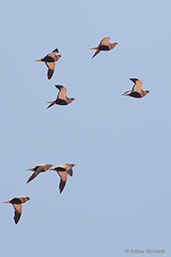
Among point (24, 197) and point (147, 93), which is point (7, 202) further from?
point (147, 93)

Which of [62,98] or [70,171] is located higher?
[62,98]

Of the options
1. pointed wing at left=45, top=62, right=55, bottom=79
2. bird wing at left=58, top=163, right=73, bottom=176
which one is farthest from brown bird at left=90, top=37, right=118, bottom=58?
bird wing at left=58, top=163, right=73, bottom=176

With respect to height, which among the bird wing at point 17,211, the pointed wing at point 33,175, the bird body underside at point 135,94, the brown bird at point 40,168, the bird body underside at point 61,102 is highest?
the bird body underside at point 135,94

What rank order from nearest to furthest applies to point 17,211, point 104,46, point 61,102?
point 61,102 < point 104,46 < point 17,211

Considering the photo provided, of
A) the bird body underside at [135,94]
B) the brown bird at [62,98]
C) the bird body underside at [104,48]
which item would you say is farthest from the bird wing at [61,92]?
the bird body underside at [135,94]

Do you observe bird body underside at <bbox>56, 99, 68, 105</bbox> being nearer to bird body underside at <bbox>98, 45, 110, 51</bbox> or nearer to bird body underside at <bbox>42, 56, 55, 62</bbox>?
bird body underside at <bbox>42, 56, 55, 62</bbox>

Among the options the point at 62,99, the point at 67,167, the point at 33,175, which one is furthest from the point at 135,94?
the point at 33,175

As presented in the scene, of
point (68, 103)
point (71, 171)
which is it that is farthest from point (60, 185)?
point (68, 103)

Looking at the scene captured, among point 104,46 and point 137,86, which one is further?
point 104,46

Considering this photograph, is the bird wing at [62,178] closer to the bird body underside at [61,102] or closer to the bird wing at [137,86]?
the bird body underside at [61,102]

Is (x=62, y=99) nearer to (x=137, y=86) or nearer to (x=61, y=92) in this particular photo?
(x=61, y=92)

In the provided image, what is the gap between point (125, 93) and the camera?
45562 millimetres

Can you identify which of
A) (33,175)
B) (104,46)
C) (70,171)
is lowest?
(33,175)

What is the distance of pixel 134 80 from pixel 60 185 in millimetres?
9242
